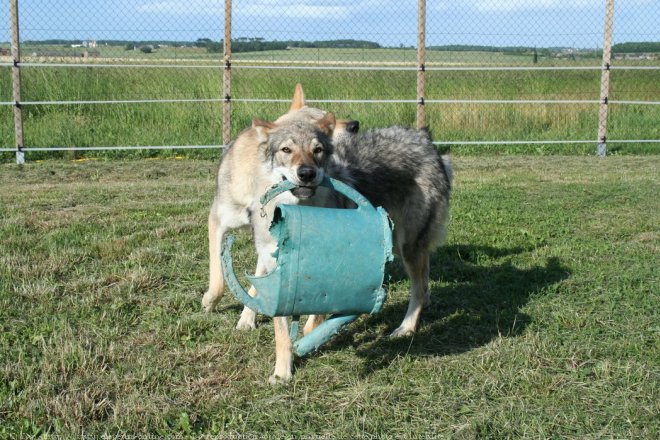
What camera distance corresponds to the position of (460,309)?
5359mm

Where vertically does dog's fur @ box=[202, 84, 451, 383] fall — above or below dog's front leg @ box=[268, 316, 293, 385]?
above

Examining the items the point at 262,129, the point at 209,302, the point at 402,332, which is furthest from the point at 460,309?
the point at 262,129

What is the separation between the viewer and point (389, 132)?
18.2 feet

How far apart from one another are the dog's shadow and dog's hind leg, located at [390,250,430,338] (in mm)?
80

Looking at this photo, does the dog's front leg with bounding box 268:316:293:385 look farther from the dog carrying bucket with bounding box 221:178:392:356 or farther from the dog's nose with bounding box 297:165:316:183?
the dog's nose with bounding box 297:165:316:183

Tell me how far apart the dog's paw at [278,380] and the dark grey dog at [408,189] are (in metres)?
1.07

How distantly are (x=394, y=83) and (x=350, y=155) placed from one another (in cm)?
1200

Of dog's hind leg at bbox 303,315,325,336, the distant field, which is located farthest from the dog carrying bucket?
the distant field

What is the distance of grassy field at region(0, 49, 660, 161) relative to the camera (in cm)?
1291

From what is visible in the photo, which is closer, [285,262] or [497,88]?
[285,262]

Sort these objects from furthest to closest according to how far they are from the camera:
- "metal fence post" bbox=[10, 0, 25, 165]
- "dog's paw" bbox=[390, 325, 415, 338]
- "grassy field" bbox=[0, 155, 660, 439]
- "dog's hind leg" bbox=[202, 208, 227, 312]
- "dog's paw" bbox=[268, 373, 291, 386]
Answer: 1. "metal fence post" bbox=[10, 0, 25, 165]
2. "dog's hind leg" bbox=[202, 208, 227, 312]
3. "dog's paw" bbox=[390, 325, 415, 338]
4. "dog's paw" bbox=[268, 373, 291, 386]
5. "grassy field" bbox=[0, 155, 660, 439]

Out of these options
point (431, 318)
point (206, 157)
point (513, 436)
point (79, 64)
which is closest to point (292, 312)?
point (513, 436)

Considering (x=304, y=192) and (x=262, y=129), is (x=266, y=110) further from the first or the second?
(x=304, y=192)

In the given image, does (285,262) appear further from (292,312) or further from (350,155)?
(350,155)
